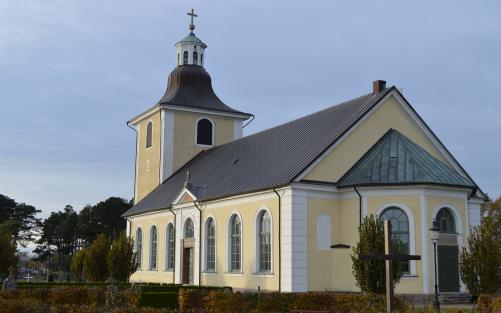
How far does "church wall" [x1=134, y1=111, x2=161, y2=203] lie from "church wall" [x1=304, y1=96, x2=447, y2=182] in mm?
18599

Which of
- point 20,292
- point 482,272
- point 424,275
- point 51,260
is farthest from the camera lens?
point 51,260

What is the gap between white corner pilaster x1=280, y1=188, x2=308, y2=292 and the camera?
2508cm

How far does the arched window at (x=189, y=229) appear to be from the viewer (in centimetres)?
3384

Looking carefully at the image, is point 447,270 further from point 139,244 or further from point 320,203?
point 139,244

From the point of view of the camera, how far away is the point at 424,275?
24.1 metres

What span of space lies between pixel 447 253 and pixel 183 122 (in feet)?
74.0

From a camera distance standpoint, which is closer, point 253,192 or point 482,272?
point 482,272

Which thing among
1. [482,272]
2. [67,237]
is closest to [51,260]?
[67,237]

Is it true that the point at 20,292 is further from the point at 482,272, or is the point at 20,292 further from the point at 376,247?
the point at 482,272

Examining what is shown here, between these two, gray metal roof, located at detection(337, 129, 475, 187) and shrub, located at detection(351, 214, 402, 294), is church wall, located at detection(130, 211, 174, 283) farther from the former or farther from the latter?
shrub, located at detection(351, 214, 402, 294)

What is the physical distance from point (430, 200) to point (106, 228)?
6186 centimetres

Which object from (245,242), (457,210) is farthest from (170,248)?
(457,210)

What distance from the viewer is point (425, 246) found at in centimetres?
2434

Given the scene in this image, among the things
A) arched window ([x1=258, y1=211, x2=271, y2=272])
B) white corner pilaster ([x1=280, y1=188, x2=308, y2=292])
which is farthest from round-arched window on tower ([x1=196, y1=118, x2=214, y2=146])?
white corner pilaster ([x1=280, y1=188, x2=308, y2=292])
